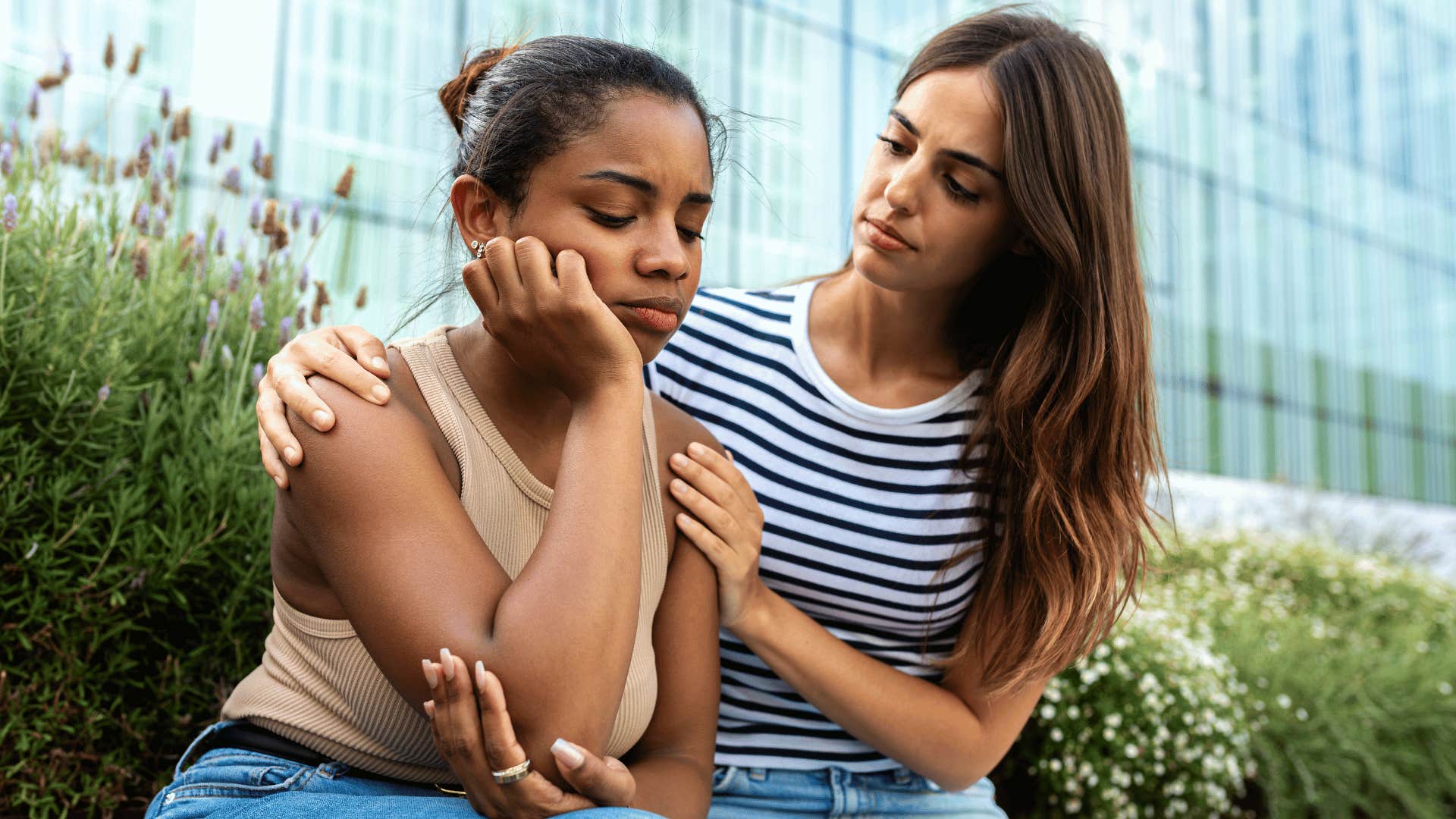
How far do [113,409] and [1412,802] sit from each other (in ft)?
14.8

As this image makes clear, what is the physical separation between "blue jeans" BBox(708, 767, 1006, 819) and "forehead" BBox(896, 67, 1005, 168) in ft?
4.12

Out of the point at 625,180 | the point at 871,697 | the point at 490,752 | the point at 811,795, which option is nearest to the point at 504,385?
the point at 625,180

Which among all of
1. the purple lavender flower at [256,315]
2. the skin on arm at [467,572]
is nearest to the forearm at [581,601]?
the skin on arm at [467,572]

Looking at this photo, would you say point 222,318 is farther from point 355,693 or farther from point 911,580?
point 911,580

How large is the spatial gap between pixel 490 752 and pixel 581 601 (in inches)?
8.1

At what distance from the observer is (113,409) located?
230 centimetres

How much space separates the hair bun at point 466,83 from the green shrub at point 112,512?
757mm

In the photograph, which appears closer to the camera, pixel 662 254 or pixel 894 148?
pixel 662 254

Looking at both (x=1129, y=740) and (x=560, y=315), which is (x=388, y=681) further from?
(x=1129, y=740)

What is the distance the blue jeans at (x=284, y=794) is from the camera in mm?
1448

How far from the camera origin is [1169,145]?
51.1 ft

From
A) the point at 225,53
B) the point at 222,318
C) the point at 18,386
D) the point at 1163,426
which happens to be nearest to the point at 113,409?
A: the point at 18,386

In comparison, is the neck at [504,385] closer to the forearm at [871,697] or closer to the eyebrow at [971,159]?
the forearm at [871,697]

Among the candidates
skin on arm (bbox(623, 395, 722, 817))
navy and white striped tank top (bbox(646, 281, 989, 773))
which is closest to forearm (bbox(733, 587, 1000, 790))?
navy and white striped tank top (bbox(646, 281, 989, 773))
